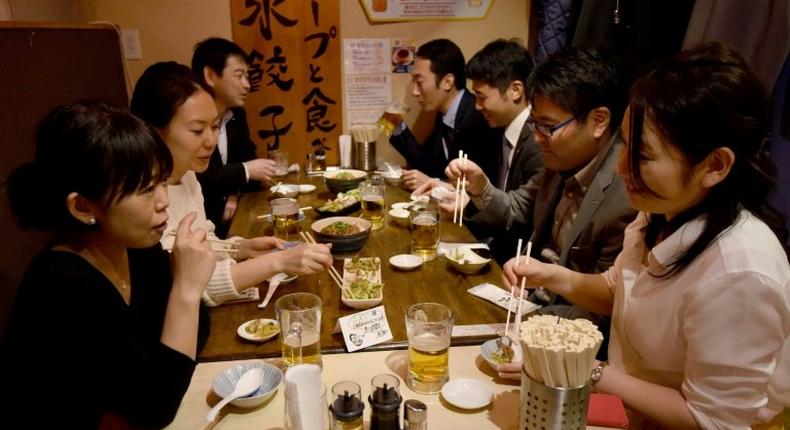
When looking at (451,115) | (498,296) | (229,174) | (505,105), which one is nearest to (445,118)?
(451,115)

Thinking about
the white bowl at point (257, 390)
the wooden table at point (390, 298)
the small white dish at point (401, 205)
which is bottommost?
the small white dish at point (401, 205)

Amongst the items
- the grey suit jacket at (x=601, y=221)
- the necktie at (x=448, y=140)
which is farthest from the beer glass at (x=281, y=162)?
the grey suit jacket at (x=601, y=221)

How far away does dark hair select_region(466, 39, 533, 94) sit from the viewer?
3.00m

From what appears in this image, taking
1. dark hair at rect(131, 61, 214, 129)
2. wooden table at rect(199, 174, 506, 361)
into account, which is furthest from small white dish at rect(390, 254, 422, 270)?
dark hair at rect(131, 61, 214, 129)

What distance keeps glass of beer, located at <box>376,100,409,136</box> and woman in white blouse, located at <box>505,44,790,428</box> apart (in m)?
2.98

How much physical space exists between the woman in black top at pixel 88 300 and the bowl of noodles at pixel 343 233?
0.81 metres

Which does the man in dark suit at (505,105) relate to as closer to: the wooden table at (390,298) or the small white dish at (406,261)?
the wooden table at (390,298)

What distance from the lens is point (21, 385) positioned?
1.20 meters

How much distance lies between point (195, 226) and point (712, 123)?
6.31ft

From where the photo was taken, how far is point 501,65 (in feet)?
9.89

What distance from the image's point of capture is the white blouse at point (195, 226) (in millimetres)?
1636

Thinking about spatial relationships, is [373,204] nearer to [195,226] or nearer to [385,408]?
[195,226]

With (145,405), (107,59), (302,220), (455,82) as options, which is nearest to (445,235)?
(302,220)

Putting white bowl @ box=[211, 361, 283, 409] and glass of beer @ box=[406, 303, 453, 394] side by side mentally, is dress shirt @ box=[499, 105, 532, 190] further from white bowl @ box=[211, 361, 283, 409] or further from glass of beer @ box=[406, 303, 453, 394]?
white bowl @ box=[211, 361, 283, 409]
